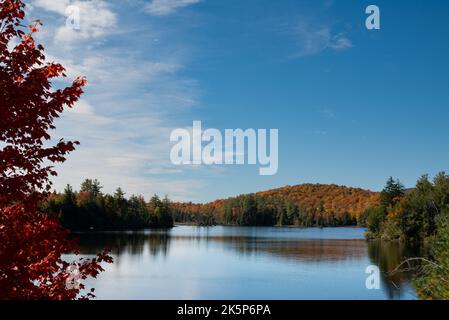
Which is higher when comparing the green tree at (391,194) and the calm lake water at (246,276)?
the green tree at (391,194)

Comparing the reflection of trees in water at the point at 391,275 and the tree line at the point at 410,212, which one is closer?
the reflection of trees in water at the point at 391,275

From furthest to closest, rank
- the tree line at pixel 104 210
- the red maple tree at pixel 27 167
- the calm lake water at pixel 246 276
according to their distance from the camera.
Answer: the tree line at pixel 104 210, the calm lake water at pixel 246 276, the red maple tree at pixel 27 167

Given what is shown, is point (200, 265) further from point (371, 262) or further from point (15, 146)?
point (15, 146)

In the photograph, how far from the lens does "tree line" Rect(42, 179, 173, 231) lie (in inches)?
4065

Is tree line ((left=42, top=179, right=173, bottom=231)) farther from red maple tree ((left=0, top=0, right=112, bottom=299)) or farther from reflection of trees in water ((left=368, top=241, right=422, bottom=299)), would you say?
red maple tree ((left=0, top=0, right=112, bottom=299))

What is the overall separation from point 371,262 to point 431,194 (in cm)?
3025

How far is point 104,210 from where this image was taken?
12031 cm

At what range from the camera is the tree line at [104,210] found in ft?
339

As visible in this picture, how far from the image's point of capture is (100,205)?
118 metres

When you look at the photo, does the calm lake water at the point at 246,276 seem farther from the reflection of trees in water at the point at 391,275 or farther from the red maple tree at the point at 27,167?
the red maple tree at the point at 27,167

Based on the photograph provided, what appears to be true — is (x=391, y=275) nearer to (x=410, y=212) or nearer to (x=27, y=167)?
(x=27, y=167)

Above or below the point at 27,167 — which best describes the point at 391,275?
below

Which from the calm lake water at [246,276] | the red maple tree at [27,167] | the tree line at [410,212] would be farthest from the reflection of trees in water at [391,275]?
the red maple tree at [27,167]

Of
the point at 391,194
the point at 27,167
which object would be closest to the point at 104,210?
the point at 391,194
